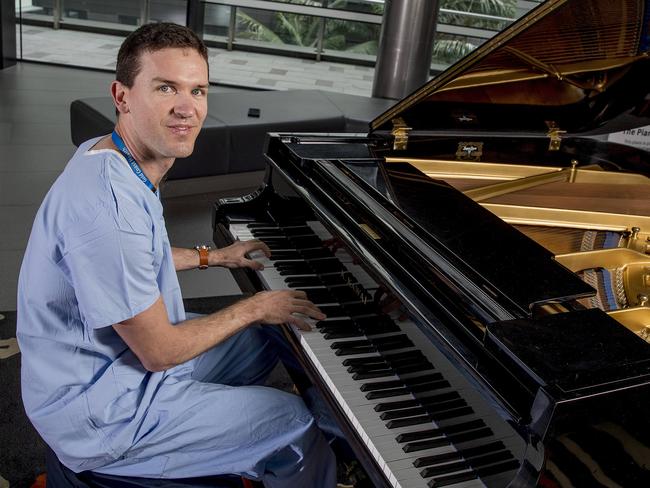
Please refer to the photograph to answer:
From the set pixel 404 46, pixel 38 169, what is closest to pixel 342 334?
pixel 38 169

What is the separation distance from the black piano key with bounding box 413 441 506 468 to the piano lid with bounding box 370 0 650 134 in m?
1.25

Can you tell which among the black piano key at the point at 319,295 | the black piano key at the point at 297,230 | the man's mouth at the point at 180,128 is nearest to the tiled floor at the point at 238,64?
the black piano key at the point at 297,230

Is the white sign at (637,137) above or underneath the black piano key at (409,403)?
above

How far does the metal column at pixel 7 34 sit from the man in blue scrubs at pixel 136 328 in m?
6.48

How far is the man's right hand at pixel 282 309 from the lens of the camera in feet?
5.98

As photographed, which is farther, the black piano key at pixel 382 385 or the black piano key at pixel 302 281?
the black piano key at pixel 302 281

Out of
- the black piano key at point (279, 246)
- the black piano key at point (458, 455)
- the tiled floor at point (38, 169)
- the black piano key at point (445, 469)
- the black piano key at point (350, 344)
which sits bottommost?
the tiled floor at point (38, 169)

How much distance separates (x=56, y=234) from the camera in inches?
60.7

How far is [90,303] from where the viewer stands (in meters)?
1.51

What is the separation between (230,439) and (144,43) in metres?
0.92

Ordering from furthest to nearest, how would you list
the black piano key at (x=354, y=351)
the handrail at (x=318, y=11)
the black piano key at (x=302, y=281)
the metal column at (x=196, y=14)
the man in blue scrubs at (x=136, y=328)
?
the metal column at (x=196, y=14) → the handrail at (x=318, y=11) → the black piano key at (x=302, y=281) → the black piano key at (x=354, y=351) → the man in blue scrubs at (x=136, y=328)

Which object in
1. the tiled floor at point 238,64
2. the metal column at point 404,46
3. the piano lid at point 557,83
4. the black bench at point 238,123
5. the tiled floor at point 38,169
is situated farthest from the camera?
the tiled floor at point 238,64

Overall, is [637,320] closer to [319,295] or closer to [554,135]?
[319,295]

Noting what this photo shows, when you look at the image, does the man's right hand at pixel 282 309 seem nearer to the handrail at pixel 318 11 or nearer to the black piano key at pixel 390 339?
the black piano key at pixel 390 339
